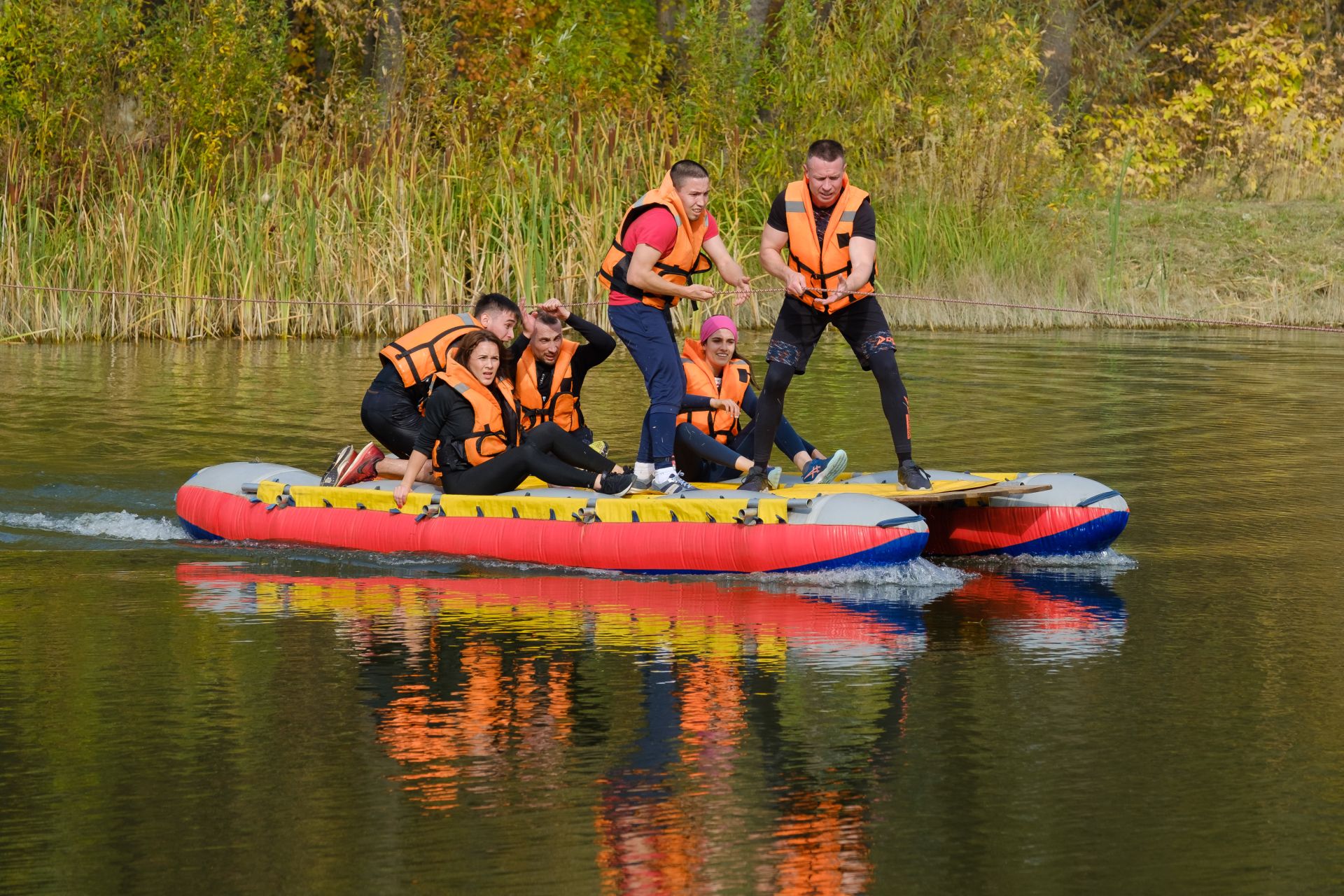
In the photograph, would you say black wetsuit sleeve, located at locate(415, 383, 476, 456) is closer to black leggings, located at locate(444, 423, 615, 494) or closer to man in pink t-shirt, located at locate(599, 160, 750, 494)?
black leggings, located at locate(444, 423, 615, 494)

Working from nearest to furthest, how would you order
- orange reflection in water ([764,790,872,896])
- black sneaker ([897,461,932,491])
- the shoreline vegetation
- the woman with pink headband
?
orange reflection in water ([764,790,872,896]) < black sneaker ([897,461,932,491]) < the woman with pink headband < the shoreline vegetation

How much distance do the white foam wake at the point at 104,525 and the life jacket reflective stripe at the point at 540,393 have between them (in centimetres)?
180

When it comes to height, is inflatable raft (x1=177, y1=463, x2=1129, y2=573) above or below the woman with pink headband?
below

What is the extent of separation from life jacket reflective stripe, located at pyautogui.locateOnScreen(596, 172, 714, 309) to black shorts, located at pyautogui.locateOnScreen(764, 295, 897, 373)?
1.46 ft

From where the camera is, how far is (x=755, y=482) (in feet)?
27.8

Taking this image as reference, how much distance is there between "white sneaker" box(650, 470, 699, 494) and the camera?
841cm

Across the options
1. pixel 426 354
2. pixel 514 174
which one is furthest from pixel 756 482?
pixel 514 174

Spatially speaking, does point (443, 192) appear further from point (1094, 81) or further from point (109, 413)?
point (1094, 81)

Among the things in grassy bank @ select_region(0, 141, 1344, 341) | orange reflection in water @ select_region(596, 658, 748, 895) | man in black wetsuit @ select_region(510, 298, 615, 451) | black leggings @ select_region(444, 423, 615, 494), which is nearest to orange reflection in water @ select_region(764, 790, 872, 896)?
orange reflection in water @ select_region(596, 658, 748, 895)

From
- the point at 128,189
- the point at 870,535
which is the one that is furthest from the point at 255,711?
the point at 128,189

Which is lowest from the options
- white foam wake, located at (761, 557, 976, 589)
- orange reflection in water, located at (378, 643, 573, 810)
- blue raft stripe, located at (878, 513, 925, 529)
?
orange reflection in water, located at (378, 643, 573, 810)

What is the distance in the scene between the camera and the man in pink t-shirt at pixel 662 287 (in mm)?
8367

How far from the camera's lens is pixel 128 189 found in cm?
1783

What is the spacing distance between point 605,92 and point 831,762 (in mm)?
16731
